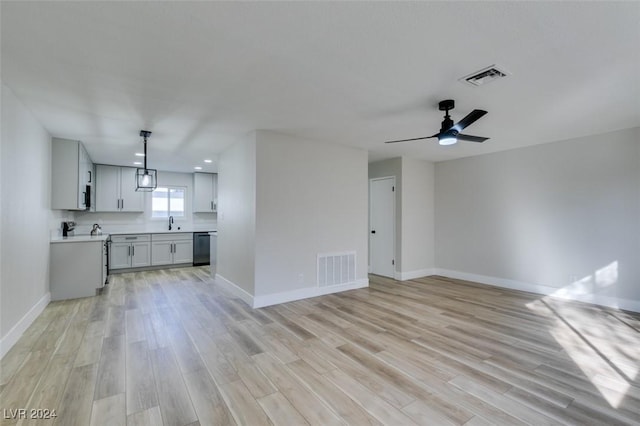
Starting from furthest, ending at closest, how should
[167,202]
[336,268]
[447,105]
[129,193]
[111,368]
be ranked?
[167,202] → [129,193] → [336,268] → [447,105] → [111,368]

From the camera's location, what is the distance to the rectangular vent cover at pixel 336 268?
15.6 feet

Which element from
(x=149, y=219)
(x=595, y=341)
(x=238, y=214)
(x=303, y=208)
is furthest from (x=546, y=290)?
(x=149, y=219)

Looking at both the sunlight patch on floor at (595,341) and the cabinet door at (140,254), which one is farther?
the cabinet door at (140,254)

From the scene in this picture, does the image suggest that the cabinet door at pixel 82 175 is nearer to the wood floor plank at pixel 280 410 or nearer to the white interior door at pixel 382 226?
the wood floor plank at pixel 280 410

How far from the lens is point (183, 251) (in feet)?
23.7

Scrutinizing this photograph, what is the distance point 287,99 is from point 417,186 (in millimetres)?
4071

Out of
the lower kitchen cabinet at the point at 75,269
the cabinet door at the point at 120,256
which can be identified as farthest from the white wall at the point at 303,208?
the cabinet door at the point at 120,256

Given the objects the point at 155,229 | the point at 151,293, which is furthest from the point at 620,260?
the point at 155,229

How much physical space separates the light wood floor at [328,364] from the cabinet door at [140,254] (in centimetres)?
238

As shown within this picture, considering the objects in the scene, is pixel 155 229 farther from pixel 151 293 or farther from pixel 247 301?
pixel 247 301

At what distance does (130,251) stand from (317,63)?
6.39 m

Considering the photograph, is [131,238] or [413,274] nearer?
[413,274]

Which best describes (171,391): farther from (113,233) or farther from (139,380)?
(113,233)

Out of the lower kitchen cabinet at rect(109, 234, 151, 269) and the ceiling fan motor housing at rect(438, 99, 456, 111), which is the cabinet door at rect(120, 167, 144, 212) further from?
the ceiling fan motor housing at rect(438, 99, 456, 111)
